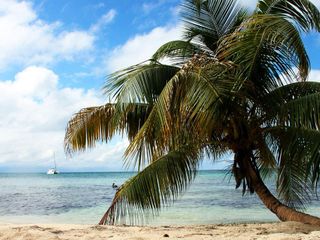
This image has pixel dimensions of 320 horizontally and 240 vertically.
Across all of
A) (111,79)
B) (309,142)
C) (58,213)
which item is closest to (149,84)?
(111,79)

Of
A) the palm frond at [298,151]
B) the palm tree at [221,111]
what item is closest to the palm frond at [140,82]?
the palm tree at [221,111]

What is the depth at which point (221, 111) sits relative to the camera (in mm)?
6824

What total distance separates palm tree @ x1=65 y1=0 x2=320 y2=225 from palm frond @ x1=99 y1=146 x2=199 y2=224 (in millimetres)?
18

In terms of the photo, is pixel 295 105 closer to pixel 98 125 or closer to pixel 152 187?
pixel 152 187

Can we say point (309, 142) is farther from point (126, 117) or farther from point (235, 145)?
point (126, 117)

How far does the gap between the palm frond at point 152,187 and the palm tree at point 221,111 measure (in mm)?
18

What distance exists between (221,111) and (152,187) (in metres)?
1.89

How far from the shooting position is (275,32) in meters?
6.76

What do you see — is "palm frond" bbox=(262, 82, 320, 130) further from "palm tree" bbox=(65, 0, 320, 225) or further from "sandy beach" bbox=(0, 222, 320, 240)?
"sandy beach" bbox=(0, 222, 320, 240)

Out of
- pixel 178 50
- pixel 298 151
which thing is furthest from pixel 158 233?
pixel 178 50

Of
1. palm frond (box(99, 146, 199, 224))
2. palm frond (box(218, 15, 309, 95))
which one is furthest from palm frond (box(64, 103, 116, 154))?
palm frond (box(218, 15, 309, 95))

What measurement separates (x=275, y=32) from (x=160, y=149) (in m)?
2.84

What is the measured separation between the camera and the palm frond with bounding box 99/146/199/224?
25.0 ft

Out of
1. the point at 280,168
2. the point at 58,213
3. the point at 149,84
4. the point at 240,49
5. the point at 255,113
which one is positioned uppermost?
the point at 240,49
